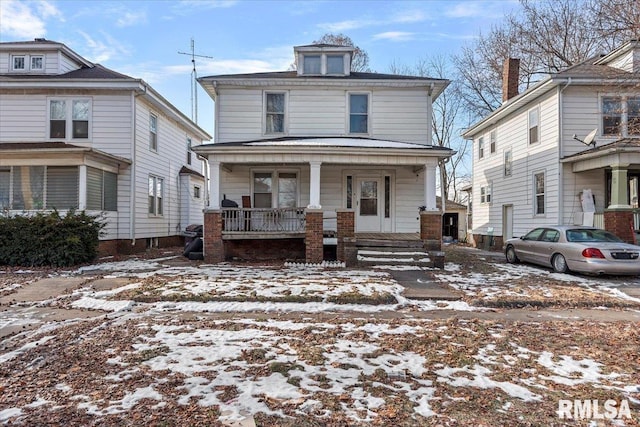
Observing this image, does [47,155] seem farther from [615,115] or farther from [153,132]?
[615,115]

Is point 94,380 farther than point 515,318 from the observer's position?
No

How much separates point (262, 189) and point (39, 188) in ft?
23.4

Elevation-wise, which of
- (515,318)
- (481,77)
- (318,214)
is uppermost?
(481,77)

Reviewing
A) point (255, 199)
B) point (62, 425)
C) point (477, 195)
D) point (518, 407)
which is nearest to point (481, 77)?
point (477, 195)

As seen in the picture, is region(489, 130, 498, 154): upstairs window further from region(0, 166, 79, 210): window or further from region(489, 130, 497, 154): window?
region(0, 166, 79, 210): window

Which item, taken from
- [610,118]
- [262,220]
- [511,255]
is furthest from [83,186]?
[610,118]

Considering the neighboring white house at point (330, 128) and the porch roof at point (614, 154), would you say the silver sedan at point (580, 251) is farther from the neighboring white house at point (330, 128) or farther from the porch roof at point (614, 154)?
the neighboring white house at point (330, 128)

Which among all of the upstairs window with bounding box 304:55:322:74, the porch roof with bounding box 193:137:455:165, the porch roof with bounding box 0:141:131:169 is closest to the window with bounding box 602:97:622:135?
the porch roof with bounding box 193:137:455:165

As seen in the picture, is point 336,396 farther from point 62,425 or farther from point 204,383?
point 62,425

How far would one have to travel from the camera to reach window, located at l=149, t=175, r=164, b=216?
15844 mm

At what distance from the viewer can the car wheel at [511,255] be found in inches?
491

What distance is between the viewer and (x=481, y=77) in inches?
1064

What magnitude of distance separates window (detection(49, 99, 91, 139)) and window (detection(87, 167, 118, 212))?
194 centimetres

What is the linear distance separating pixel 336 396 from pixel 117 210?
518 inches
